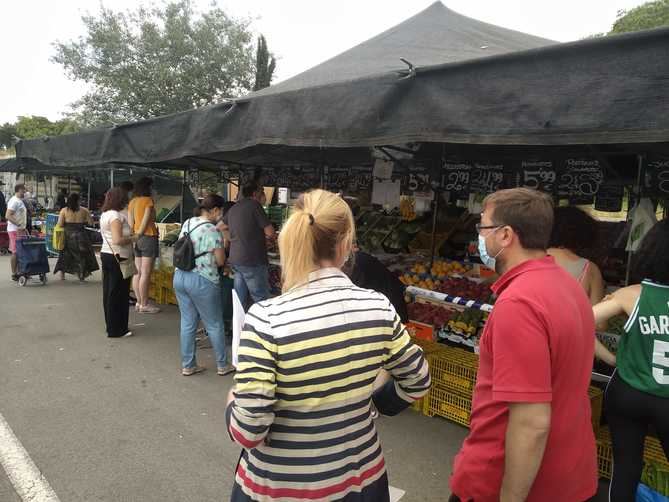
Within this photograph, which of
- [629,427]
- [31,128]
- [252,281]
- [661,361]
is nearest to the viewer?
[661,361]

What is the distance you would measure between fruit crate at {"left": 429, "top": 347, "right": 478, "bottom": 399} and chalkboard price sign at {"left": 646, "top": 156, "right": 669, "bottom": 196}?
194 cm

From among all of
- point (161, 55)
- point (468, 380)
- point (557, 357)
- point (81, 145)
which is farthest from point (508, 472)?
point (161, 55)

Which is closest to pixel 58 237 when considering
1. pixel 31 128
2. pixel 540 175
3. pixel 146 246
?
pixel 146 246

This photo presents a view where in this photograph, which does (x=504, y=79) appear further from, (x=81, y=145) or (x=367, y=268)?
(x=81, y=145)

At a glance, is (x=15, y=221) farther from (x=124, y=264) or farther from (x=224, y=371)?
(x=224, y=371)

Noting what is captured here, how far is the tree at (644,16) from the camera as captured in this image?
2755 cm

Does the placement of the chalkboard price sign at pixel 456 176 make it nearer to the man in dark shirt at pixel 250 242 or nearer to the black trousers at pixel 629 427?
the man in dark shirt at pixel 250 242

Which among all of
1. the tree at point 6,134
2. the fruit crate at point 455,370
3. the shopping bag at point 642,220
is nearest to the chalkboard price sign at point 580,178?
the shopping bag at point 642,220

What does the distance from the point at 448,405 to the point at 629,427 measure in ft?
6.06

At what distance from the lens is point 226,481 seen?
3062 mm

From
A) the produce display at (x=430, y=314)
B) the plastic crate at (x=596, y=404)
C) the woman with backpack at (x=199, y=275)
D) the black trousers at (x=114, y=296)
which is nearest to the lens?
the plastic crate at (x=596, y=404)

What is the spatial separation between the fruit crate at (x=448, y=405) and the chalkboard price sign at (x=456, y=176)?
2505 millimetres

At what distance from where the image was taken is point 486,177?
5.36 metres

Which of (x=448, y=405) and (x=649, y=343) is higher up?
(x=649, y=343)
